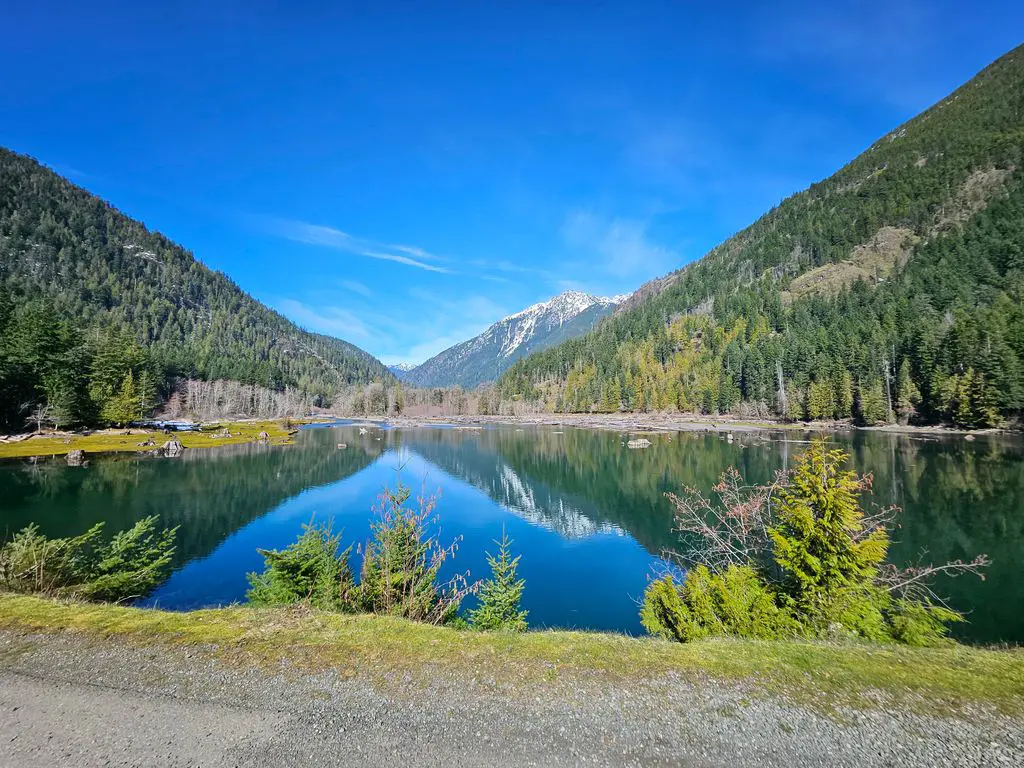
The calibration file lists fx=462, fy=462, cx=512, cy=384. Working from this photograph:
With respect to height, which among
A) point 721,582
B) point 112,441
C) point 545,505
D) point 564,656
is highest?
point 721,582

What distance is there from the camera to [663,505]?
3828 cm

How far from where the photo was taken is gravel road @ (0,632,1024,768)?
554cm

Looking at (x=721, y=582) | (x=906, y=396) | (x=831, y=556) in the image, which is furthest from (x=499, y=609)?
(x=906, y=396)

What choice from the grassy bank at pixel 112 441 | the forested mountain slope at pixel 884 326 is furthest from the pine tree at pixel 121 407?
the forested mountain slope at pixel 884 326

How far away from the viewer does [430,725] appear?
6.22 metres

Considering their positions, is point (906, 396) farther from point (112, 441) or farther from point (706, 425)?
point (112, 441)

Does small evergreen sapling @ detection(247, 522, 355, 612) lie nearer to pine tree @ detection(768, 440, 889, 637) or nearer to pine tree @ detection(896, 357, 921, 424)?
pine tree @ detection(768, 440, 889, 637)

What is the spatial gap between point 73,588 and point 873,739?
62.6 ft

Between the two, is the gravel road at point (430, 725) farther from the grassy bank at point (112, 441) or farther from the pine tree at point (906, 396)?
the pine tree at point (906, 396)

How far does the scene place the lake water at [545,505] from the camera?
21125 mm

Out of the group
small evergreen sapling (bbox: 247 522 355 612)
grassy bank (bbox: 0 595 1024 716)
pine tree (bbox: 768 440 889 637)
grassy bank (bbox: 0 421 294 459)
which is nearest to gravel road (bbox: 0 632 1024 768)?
grassy bank (bbox: 0 595 1024 716)

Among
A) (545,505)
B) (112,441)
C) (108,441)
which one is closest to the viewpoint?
(545,505)

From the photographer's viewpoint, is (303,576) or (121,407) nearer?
(303,576)

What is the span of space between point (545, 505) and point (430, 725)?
1438 inches
